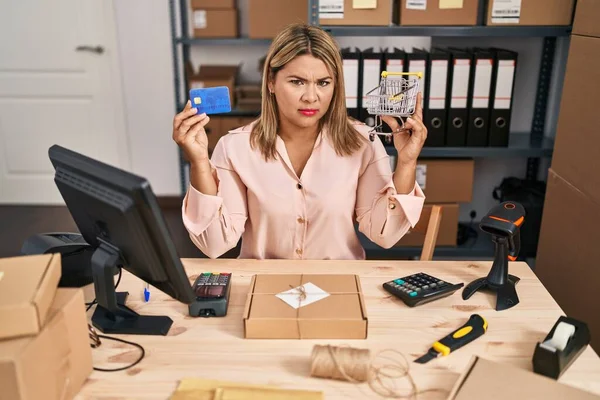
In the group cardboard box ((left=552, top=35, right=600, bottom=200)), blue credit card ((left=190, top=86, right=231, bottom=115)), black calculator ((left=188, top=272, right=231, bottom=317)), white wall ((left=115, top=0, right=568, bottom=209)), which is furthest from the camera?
white wall ((left=115, top=0, right=568, bottom=209))

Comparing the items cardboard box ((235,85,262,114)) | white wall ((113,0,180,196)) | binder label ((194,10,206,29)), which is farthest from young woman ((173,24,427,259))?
white wall ((113,0,180,196))

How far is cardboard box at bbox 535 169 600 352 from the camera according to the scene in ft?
6.12

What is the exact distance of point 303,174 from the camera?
1.64 m

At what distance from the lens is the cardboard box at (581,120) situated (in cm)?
185

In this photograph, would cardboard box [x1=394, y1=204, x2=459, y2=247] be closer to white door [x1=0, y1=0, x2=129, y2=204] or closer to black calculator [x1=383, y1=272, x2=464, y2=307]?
black calculator [x1=383, y1=272, x2=464, y2=307]

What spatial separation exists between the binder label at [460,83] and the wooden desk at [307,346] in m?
1.41

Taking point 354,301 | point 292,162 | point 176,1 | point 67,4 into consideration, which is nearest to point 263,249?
point 292,162

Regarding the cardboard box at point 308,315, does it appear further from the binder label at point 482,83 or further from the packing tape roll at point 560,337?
the binder label at point 482,83

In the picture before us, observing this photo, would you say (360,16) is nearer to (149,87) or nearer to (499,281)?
(499,281)

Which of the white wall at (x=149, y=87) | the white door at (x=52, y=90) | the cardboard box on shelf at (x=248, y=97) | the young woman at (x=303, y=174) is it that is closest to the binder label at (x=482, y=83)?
the young woman at (x=303, y=174)

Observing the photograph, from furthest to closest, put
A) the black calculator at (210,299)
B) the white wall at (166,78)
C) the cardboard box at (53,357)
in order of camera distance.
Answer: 1. the white wall at (166,78)
2. the black calculator at (210,299)
3. the cardboard box at (53,357)

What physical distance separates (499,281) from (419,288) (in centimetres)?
19

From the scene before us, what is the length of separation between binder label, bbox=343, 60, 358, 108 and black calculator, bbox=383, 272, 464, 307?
1.42m

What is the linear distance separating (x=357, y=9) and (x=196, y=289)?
1.71m
